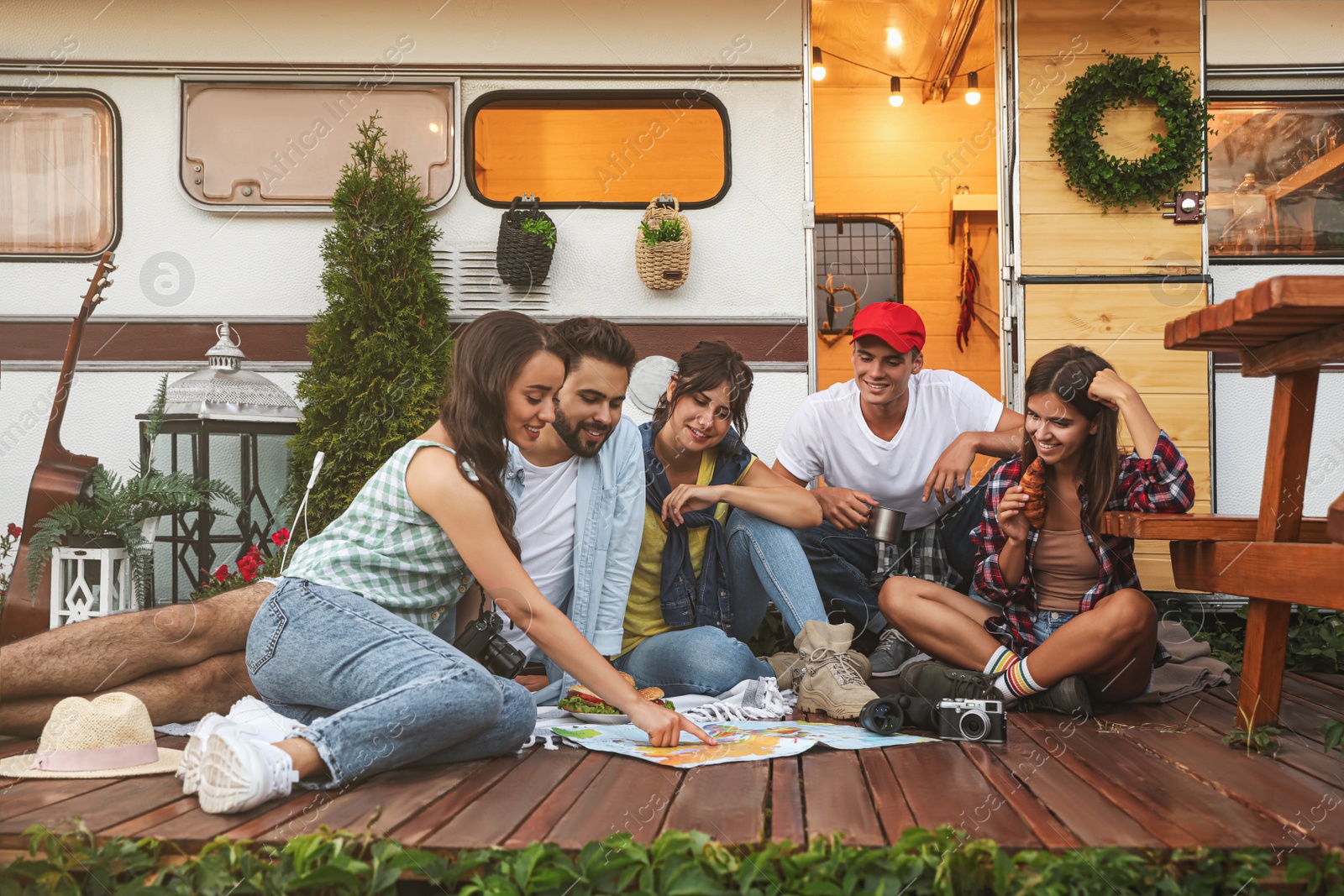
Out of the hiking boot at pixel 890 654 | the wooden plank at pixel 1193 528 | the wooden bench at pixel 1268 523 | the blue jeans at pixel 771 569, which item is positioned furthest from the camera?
the hiking boot at pixel 890 654

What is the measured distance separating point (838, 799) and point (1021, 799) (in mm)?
360

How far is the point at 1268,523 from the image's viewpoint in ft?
7.85

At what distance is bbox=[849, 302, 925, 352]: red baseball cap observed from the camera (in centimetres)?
349

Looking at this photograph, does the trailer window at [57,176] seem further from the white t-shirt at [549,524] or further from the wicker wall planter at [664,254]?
the white t-shirt at [549,524]

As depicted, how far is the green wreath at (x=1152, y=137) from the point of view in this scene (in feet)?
14.9

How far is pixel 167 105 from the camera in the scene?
4633 mm

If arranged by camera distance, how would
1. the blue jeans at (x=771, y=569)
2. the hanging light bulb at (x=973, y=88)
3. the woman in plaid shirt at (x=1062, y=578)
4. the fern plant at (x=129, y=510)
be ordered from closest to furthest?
the woman in plaid shirt at (x=1062, y=578) → the blue jeans at (x=771, y=569) → the fern plant at (x=129, y=510) → the hanging light bulb at (x=973, y=88)

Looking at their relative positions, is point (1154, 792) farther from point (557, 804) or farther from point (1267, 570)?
point (557, 804)

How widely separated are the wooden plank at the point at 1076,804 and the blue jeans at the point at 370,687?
1.15 m

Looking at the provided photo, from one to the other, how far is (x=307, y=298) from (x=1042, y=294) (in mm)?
3460

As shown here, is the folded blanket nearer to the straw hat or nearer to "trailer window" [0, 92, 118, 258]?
the straw hat

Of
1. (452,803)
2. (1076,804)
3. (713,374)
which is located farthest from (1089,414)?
(452,803)

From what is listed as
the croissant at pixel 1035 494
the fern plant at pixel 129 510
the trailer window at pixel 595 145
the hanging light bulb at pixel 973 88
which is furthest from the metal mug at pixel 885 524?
the hanging light bulb at pixel 973 88

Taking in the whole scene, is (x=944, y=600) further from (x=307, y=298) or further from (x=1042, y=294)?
(x=307, y=298)
